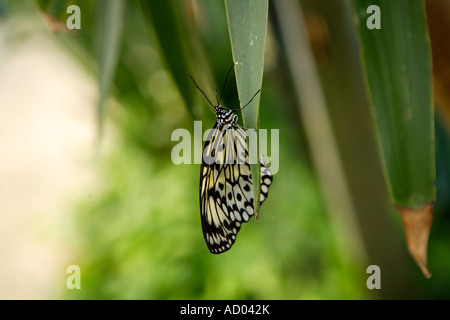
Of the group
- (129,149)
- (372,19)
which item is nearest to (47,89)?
(129,149)

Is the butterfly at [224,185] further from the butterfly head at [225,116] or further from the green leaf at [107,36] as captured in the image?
the green leaf at [107,36]

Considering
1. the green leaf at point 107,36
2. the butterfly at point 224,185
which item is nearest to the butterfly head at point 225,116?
the butterfly at point 224,185

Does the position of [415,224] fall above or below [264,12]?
below

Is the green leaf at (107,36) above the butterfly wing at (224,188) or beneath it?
above

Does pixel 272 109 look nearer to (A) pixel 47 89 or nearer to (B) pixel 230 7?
(B) pixel 230 7

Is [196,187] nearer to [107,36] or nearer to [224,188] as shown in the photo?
[224,188]

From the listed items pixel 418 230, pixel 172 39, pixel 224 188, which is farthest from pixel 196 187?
pixel 418 230

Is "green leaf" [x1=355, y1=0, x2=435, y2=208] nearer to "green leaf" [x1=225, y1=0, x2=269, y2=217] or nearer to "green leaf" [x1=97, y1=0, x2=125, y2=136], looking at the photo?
"green leaf" [x1=225, y1=0, x2=269, y2=217]
